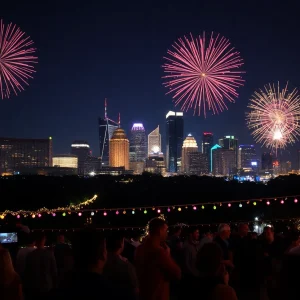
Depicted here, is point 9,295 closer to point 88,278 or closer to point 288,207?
point 88,278

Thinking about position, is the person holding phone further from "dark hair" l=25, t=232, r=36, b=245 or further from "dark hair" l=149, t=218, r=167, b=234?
"dark hair" l=25, t=232, r=36, b=245

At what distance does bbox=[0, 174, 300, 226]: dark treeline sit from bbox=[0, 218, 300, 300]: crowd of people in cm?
4296

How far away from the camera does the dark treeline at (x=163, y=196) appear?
5504 cm

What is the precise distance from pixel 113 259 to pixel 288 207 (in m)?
52.3

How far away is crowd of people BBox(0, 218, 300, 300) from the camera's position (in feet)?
12.5

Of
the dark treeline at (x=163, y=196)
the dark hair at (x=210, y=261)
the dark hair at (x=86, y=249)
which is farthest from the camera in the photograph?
the dark treeline at (x=163, y=196)

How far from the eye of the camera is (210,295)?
4.66m

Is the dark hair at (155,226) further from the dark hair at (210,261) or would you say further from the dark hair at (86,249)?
the dark hair at (86,249)

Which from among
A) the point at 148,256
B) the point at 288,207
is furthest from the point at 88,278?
the point at 288,207

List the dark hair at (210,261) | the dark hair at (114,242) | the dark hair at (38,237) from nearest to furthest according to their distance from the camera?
the dark hair at (210,261)
the dark hair at (114,242)
the dark hair at (38,237)

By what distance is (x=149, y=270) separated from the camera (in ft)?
21.7

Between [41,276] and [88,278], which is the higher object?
[88,278]

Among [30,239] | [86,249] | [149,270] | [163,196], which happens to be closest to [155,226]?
[149,270]

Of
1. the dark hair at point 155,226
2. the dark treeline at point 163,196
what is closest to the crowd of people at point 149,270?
the dark hair at point 155,226
